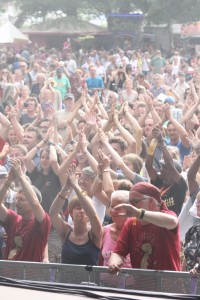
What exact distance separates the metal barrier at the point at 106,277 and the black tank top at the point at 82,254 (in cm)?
118

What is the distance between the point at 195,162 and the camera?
29.1 ft

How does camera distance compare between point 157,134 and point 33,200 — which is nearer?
point 33,200

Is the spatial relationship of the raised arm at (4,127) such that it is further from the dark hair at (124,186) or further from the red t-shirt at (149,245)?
the red t-shirt at (149,245)

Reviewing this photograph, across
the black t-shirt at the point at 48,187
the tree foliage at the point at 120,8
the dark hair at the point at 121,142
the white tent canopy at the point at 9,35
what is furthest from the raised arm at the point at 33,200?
the tree foliage at the point at 120,8

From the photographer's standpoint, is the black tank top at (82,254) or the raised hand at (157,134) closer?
the black tank top at (82,254)

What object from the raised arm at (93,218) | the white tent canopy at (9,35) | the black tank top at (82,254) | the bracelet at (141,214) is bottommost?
the black tank top at (82,254)

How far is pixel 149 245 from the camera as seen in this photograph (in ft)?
21.9

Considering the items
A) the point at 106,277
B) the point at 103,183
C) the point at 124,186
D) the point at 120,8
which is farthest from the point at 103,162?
the point at 120,8

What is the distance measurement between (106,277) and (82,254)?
4.54 feet

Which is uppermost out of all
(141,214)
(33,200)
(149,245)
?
(141,214)

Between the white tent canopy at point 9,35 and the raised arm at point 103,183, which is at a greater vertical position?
the white tent canopy at point 9,35

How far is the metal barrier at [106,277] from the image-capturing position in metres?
5.86

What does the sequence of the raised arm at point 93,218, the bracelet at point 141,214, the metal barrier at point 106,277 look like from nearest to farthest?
the metal barrier at point 106,277
the bracelet at point 141,214
the raised arm at point 93,218

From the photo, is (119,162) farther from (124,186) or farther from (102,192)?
(124,186)
